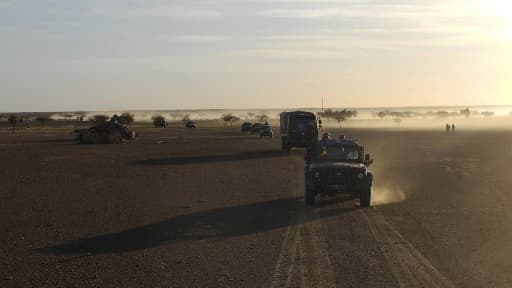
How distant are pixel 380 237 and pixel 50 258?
260 inches

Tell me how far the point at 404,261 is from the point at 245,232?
4589 mm

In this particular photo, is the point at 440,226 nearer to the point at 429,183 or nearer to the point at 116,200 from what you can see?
the point at 116,200

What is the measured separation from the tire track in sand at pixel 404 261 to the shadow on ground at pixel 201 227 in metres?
2.48

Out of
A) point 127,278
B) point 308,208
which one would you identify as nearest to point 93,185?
point 308,208

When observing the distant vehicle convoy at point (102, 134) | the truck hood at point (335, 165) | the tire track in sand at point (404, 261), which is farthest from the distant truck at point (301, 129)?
the tire track in sand at point (404, 261)

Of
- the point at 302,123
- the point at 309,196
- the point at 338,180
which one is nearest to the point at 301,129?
the point at 302,123

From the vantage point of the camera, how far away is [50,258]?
43.0 feet

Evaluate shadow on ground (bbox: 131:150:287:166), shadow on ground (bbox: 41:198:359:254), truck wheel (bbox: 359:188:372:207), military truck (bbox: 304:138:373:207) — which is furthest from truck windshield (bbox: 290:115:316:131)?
truck wheel (bbox: 359:188:372:207)

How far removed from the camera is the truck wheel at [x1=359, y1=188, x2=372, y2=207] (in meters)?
20.8

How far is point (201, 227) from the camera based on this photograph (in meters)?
17.1

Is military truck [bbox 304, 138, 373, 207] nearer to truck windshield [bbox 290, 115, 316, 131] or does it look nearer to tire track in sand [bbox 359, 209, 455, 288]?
tire track in sand [bbox 359, 209, 455, 288]

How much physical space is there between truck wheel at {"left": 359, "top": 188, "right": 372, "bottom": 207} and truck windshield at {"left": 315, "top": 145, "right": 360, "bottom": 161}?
1.36 meters

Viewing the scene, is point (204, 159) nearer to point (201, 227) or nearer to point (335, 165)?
point (335, 165)

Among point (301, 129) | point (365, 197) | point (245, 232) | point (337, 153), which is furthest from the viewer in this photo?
point (301, 129)
